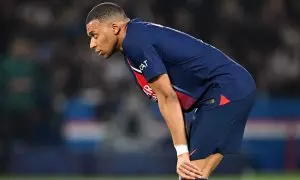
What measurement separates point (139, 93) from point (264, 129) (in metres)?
2.03

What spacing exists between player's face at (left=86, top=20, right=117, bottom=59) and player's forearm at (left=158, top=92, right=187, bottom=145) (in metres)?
0.56

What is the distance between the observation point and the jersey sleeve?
21.7ft

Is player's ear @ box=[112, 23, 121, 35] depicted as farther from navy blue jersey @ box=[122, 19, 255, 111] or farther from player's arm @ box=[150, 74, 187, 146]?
player's arm @ box=[150, 74, 187, 146]

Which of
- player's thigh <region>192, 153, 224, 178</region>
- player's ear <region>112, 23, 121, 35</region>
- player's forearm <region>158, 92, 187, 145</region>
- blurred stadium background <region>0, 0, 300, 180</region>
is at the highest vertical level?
player's ear <region>112, 23, 121, 35</region>

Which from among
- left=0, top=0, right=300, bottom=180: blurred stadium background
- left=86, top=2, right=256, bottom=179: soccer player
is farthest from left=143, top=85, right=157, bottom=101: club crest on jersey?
left=0, top=0, right=300, bottom=180: blurred stadium background

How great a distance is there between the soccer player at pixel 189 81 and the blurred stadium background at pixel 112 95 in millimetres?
6744

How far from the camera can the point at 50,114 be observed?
47.4ft

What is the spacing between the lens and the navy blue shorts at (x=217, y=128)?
22.7ft

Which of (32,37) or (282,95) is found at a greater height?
(32,37)

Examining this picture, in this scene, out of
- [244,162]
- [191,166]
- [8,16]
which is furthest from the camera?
[8,16]

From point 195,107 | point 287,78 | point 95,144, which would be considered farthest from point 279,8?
point 195,107

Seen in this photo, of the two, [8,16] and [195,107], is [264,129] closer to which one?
[8,16]

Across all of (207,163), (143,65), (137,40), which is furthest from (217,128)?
(137,40)

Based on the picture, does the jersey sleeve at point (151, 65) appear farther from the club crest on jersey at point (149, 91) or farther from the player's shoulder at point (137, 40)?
the club crest on jersey at point (149, 91)
